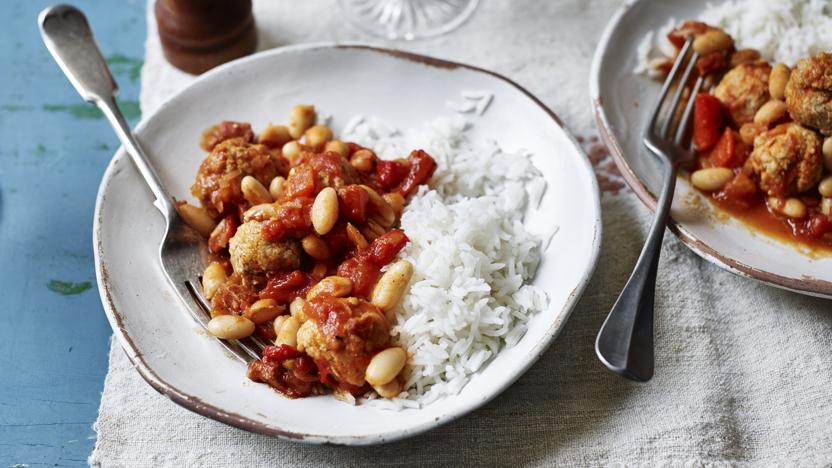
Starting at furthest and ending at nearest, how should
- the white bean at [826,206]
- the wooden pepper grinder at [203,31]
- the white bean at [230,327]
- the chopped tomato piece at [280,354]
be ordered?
the wooden pepper grinder at [203,31] → the white bean at [826,206] → the white bean at [230,327] → the chopped tomato piece at [280,354]

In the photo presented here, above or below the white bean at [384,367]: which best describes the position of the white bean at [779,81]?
above

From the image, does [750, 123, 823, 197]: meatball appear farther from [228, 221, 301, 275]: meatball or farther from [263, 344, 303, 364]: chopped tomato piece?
[263, 344, 303, 364]: chopped tomato piece

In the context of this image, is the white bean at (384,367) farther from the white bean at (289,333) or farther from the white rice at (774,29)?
the white rice at (774,29)

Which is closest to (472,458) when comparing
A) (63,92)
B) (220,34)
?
(220,34)

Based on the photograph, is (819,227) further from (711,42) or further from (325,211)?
(325,211)

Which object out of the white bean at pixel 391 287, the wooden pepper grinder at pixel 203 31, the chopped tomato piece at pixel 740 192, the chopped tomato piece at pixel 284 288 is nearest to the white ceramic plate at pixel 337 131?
the chopped tomato piece at pixel 284 288

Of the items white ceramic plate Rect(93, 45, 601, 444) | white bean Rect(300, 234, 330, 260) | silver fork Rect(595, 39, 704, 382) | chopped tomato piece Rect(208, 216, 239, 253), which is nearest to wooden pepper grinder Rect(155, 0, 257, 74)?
white ceramic plate Rect(93, 45, 601, 444)

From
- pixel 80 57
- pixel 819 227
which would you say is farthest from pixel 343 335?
pixel 819 227
